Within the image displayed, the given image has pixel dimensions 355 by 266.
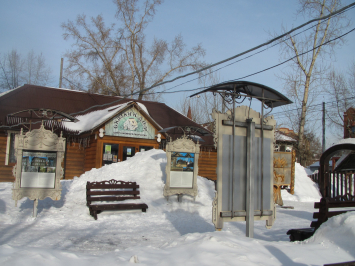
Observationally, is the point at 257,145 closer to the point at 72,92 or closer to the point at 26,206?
the point at 26,206

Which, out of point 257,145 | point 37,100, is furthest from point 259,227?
point 37,100

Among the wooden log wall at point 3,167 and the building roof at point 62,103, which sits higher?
the building roof at point 62,103

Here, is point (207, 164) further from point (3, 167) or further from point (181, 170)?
point (3, 167)

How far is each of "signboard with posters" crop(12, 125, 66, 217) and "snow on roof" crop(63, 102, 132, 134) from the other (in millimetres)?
7411

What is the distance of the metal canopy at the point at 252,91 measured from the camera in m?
7.03

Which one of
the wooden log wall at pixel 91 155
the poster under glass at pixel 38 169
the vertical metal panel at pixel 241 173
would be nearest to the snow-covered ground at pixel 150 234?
the vertical metal panel at pixel 241 173

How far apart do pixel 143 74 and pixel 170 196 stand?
73.2 ft

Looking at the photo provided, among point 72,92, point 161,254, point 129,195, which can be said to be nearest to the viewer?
point 161,254

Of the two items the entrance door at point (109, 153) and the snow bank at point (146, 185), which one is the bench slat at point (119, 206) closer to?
the snow bank at point (146, 185)

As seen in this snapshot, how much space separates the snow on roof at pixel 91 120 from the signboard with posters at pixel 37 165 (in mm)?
7411

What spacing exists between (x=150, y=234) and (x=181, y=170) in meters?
4.75

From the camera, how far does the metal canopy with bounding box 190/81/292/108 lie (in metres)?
7.03

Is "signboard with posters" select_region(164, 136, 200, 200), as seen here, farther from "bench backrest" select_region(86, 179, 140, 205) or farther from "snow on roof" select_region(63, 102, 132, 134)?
"snow on roof" select_region(63, 102, 132, 134)

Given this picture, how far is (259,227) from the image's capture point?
9.60 metres
